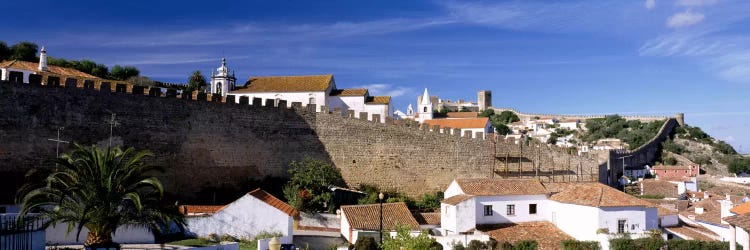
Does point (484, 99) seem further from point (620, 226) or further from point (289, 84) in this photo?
point (620, 226)

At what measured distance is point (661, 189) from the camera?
3403cm

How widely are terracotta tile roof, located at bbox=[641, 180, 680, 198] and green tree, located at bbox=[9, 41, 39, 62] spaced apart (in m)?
33.6

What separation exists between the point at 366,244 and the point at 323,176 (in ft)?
18.0

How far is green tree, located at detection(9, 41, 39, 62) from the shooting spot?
116 feet

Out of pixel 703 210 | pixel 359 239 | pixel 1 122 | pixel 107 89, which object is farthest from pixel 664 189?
pixel 1 122

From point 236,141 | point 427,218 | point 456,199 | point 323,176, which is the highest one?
point 236,141

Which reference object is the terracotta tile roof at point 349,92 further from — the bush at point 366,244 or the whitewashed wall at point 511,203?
the bush at point 366,244

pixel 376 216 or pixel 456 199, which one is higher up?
pixel 456 199

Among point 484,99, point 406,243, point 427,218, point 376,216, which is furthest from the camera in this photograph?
point 484,99

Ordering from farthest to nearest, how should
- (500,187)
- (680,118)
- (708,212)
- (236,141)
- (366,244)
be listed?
(680,118) < (708,212) < (500,187) < (236,141) < (366,244)

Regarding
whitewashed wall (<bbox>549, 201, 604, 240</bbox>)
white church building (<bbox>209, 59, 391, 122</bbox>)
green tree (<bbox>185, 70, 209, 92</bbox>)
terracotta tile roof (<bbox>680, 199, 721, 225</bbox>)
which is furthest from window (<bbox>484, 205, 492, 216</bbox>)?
green tree (<bbox>185, 70, 209, 92</bbox>)

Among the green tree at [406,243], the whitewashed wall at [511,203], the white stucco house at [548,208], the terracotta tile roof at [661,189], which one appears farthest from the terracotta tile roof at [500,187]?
the terracotta tile roof at [661,189]

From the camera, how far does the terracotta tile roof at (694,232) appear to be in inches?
822

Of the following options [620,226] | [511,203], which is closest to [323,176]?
[511,203]
